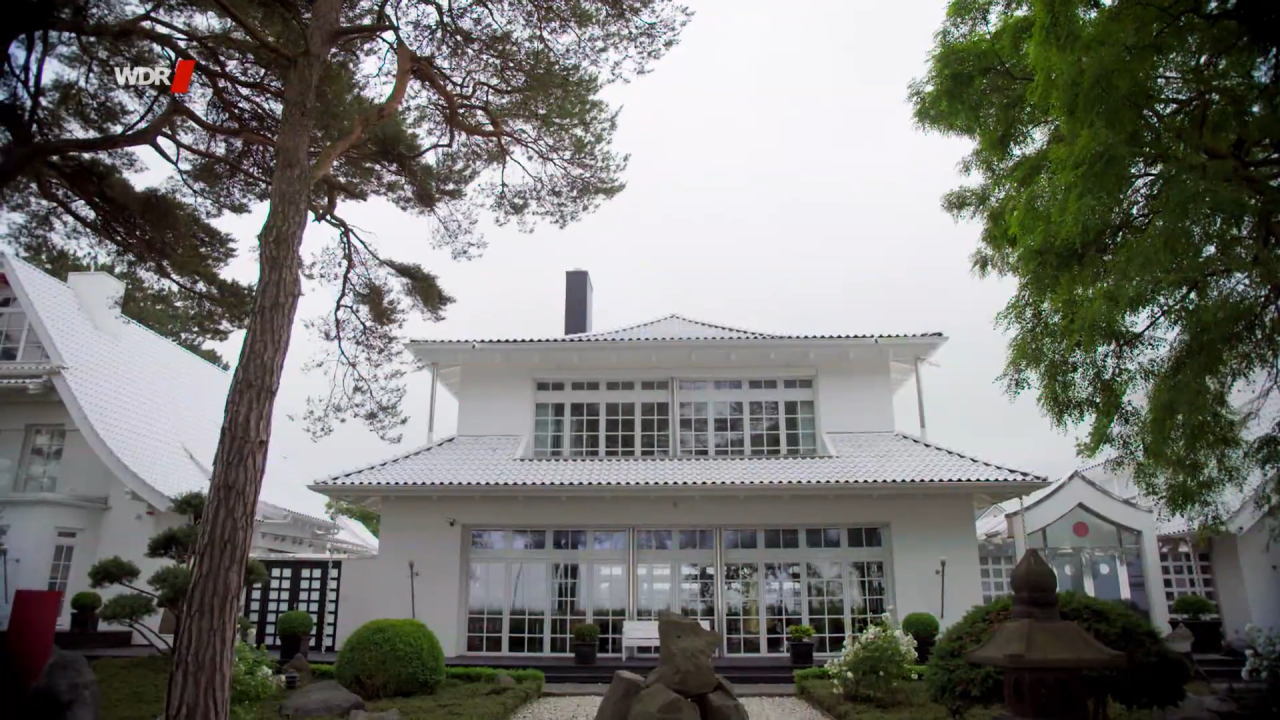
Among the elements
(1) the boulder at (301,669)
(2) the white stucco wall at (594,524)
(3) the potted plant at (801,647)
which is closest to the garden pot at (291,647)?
(2) the white stucco wall at (594,524)

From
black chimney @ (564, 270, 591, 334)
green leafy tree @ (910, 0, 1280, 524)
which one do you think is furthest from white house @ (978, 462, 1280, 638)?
black chimney @ (564, 270, 591, 334)

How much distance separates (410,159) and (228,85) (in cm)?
228

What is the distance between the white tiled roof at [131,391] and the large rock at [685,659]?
862 cm

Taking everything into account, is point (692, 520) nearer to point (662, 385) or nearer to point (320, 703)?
point (662, 385)

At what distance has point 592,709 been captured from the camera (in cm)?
1052

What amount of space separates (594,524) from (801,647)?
178 inches

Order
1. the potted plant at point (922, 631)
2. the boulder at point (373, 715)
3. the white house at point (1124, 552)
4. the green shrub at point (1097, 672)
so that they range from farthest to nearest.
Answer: the white house at point (1124, 552) < the potted plant at point (922, 631) < the boulder at point (373, 715) < the green shrub at point (1097, 672)

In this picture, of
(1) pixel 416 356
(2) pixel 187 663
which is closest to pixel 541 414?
(1) pixel 416 356

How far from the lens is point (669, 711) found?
7.68m

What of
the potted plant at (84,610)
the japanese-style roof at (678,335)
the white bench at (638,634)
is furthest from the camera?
the japanese-style roof at (678,335)

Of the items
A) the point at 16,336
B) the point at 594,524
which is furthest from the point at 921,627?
the point at 16,336

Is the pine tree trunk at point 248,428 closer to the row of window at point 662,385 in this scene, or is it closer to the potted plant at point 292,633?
the potted plant at point 292,633

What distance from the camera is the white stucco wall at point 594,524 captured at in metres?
14.6

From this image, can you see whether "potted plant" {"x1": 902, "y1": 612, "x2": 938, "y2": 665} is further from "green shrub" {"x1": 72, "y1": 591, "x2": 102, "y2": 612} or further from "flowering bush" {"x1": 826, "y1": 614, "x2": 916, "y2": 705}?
"green shrub" {"x1": 72, "y1": 591, "x2": 102, "y2": 612}
